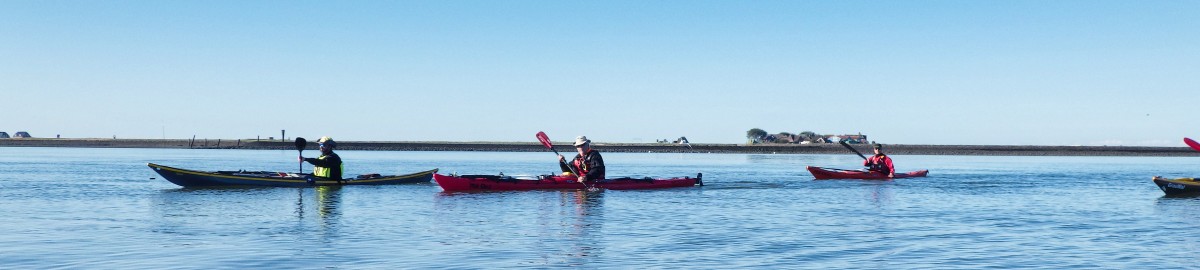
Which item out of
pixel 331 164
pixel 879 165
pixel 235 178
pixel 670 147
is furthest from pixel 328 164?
pixel 670 147

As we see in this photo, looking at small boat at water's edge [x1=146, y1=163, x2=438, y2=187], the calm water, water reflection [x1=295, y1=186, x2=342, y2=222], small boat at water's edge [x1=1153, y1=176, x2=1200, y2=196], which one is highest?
small boat at water's edge [x1=146, y1=163, x2=438, y2=187]

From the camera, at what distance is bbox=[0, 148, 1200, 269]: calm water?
1513cm

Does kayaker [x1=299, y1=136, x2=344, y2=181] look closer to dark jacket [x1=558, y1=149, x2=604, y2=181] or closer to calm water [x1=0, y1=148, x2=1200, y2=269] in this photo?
calm water [x1=0, y1=148, x2=1200, y2=269]

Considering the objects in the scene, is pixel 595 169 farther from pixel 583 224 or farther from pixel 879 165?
pixel 879 165

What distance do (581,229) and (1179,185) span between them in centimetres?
2061

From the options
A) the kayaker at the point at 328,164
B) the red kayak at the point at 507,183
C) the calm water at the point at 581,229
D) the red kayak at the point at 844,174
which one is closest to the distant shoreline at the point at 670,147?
the red kayak at the point at 844,174

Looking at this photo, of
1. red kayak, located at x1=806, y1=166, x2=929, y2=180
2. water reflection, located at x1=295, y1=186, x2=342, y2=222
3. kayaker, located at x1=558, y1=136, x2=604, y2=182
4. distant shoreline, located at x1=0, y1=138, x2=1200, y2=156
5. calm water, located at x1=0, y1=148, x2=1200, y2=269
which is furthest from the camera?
distant shoreline, located at x1=0, y1=138, x2=1200, y2=156

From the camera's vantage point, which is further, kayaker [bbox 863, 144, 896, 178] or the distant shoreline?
the distant shoreline

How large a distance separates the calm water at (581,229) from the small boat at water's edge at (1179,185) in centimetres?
61

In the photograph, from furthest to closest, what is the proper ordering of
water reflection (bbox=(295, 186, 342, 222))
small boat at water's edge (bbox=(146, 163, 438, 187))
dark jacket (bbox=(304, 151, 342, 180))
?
dark jacket (bbox=(304, 151, 342, 180))
small boat at water's edge (bbox=(146, 163, 438, 187))
water reflection (bbox=(295, 186, 342, 222))

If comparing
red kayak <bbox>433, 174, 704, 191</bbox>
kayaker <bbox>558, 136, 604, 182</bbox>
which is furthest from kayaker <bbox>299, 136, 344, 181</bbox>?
kayaker <bbox>558, 136, 604, 182</bbox>

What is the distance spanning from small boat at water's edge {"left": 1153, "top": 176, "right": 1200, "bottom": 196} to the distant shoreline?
9682 cm

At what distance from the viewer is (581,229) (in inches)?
793

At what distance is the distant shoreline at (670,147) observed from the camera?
5138 inches
